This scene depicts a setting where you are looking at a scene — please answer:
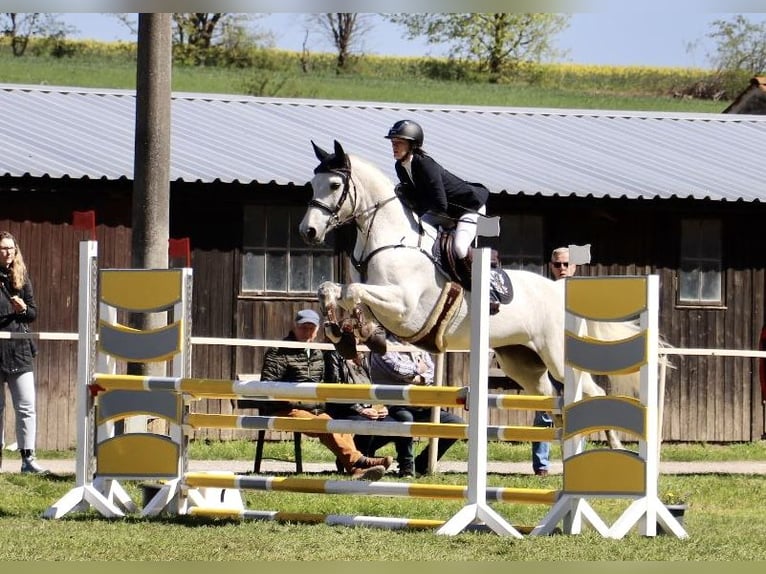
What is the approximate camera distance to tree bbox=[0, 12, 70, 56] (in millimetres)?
53094

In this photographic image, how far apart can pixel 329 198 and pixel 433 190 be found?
73 centimetres

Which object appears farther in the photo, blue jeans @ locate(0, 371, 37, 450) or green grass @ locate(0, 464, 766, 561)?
blue jeans @ locate(0, 371, 37, 450)

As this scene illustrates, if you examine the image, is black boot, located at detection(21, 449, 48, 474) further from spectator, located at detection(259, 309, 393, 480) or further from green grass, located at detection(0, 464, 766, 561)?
spectator, located at detection(259, 309, 393, 480)

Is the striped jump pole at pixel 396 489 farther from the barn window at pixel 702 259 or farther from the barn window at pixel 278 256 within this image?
the barn window at pixel 702 259

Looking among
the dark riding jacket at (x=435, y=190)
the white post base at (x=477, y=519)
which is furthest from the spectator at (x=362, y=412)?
the white post base at (x=477, y=519)

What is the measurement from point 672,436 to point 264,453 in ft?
16.6

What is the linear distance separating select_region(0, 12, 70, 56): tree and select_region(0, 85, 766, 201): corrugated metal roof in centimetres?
3486

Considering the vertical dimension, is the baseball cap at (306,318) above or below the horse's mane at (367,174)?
below

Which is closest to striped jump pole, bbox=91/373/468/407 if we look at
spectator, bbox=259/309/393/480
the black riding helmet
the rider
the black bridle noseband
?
the black bridle noseband

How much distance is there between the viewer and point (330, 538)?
27.0ft

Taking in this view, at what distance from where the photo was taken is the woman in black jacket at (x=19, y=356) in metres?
12.4

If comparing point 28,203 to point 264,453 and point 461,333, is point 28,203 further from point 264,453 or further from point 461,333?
point 461,333

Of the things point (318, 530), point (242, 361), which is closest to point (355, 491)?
point (318, 530)

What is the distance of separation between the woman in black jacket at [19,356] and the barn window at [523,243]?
20.6 feet
